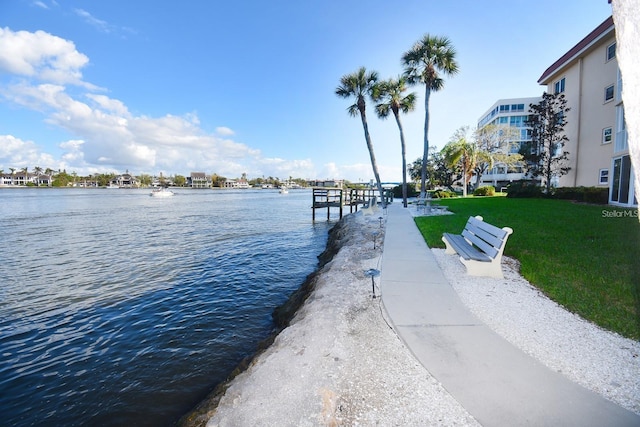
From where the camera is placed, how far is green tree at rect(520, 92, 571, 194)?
865 inches

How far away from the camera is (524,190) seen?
24891 millimetres

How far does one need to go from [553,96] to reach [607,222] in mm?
16812

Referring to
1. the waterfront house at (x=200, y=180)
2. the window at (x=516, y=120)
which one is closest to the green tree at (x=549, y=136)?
the window at (x=516, y=120)

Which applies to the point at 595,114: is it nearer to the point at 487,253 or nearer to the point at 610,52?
the point at 610,52

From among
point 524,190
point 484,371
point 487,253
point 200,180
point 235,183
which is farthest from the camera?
point 235,183

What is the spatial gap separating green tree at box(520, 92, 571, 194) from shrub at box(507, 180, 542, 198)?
0.74m

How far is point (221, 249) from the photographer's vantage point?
1467cm

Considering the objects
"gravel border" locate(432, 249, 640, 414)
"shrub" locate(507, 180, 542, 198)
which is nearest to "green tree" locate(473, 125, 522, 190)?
"shrub" locate(507, 180, 542, 198)

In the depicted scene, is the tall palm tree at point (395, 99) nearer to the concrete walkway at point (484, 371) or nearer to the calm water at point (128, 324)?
the calm water at point (128, 324)

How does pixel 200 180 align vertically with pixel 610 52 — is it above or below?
below

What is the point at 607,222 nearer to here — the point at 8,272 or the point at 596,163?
the point at 596,163

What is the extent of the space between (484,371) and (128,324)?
7.14 meters

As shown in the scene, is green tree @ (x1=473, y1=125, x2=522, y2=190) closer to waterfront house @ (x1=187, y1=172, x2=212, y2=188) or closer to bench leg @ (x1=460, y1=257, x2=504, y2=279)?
bench leg @ (x1=460, y1=257, x2=504, y2=279)

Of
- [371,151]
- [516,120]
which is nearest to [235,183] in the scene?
[516,120]
